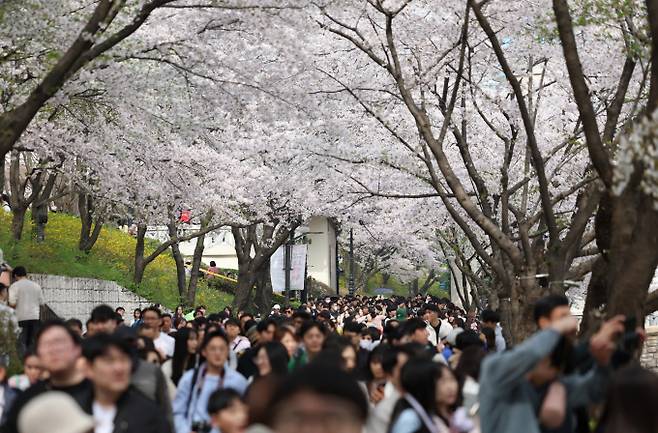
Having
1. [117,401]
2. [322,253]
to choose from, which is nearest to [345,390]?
[117,401]

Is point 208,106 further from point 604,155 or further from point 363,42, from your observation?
point 604,155

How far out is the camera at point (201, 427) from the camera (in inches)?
346

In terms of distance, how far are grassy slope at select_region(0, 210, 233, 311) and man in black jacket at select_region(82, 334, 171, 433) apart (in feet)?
69.8

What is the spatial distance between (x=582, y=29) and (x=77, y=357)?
1598cm

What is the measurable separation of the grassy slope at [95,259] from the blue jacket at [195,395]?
62.9 ft

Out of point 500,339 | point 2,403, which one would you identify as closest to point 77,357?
point 2,403

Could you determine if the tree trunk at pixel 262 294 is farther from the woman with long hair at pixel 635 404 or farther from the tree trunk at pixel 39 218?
the woman with long hair at pixel 635 404

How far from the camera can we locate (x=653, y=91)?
10.3 m

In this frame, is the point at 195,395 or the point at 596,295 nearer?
the point at 195,395

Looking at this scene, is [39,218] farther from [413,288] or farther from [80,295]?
[413,288]

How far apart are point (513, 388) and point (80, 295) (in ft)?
80.9

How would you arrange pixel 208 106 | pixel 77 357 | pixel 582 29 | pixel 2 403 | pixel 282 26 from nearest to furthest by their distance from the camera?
pixel 77 357 < pixel 2 403 < pixel 282 26 < pixel 208 106 < pixel 582 29

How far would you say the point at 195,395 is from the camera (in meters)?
8.95

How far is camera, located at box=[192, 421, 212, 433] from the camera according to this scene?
8789mm
